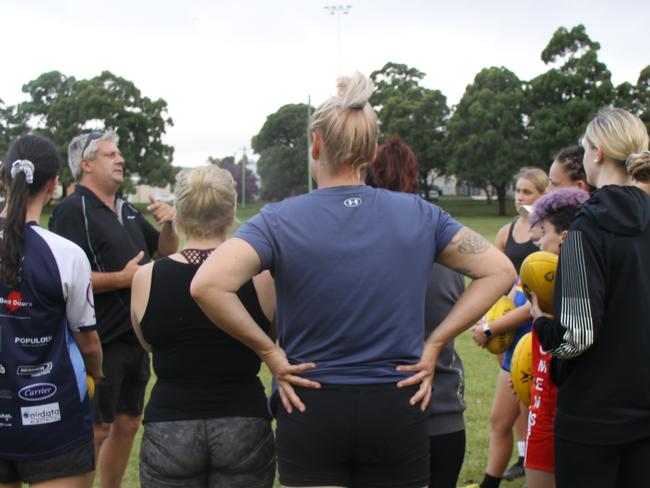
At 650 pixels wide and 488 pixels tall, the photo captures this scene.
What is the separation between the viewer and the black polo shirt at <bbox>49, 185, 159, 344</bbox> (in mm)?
4504

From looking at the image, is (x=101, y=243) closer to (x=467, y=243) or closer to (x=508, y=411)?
(x=467, y=243)

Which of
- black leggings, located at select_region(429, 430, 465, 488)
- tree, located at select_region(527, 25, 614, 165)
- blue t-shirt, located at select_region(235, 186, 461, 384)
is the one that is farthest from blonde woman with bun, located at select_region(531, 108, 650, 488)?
tree, located at select_region(527, 25, 614, 165)

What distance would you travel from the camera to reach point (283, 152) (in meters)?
80.8

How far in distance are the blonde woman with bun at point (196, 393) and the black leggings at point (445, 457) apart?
77 cm

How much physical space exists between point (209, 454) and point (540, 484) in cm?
170

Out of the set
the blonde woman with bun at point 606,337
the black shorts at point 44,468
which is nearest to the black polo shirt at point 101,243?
the black shorts at point 44,468

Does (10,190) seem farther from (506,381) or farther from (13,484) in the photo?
(506,381)

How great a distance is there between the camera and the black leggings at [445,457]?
3.27 metres

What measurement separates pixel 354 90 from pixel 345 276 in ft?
2.31

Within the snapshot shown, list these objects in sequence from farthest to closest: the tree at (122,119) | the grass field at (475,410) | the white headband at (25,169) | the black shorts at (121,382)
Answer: the tree at (122,119)
the grass field at (475,410)
the black shorts at (121,382)
the white headband at (25,169)

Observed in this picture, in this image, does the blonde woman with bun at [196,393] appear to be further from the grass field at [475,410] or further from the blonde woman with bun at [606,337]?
the blonde woman with bun at [606,337]

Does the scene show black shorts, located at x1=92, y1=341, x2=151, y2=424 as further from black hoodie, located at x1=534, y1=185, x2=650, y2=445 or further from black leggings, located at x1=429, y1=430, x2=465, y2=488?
black hoodie, located at x1=534, y1=185, x2=650, y2=445

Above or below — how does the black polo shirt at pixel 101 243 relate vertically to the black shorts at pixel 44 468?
above

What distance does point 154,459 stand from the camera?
3.01 metres
